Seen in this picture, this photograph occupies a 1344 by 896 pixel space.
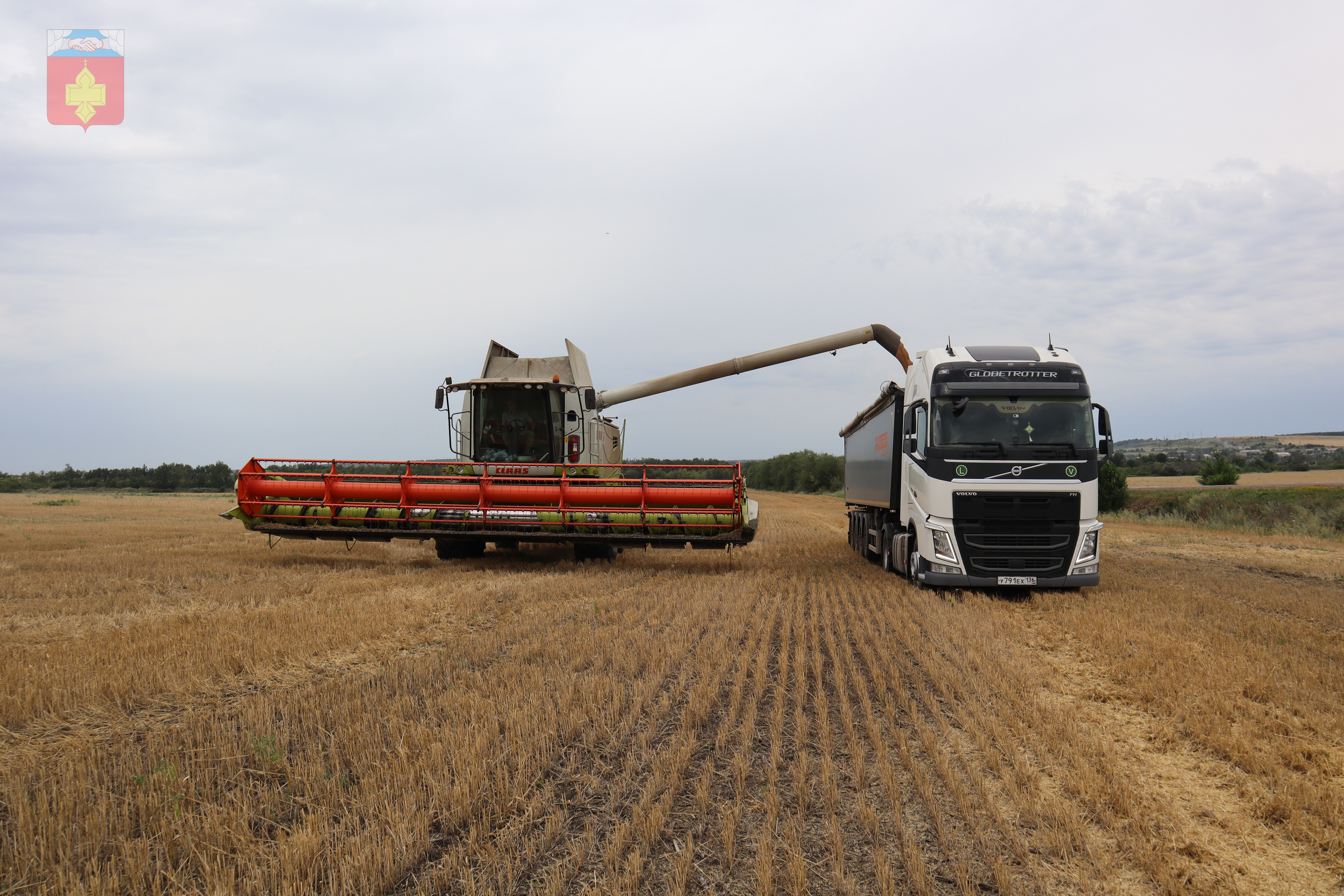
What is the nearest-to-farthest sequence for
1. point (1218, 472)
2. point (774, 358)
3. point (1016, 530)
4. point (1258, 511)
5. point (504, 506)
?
point (1016, 530), point (504, 506), point (774, 358), point (1258, 511), point (1218, 472)

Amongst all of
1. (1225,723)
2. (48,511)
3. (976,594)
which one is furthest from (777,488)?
(1225,723)

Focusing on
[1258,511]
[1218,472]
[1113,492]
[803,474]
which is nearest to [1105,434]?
[1258,511]

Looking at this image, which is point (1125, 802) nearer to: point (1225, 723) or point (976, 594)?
point (1225, 723)

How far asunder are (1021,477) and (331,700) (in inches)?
351

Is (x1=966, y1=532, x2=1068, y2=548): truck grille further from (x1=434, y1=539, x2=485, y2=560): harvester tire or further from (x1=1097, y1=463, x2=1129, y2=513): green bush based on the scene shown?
(x1=1097, y1=463, x2=1129, y2=513): green bush

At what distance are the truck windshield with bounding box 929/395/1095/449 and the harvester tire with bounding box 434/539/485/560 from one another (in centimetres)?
782

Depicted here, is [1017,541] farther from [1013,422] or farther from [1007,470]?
[1013,422]

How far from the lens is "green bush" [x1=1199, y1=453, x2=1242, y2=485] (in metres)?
46.3

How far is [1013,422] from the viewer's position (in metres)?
10.3

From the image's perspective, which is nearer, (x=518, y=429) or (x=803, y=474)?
(x=518, y=429)

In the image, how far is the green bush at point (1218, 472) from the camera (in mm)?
46344

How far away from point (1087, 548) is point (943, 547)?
1963mm

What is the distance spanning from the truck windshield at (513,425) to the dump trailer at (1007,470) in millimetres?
6497

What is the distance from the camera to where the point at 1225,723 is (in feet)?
15.7
